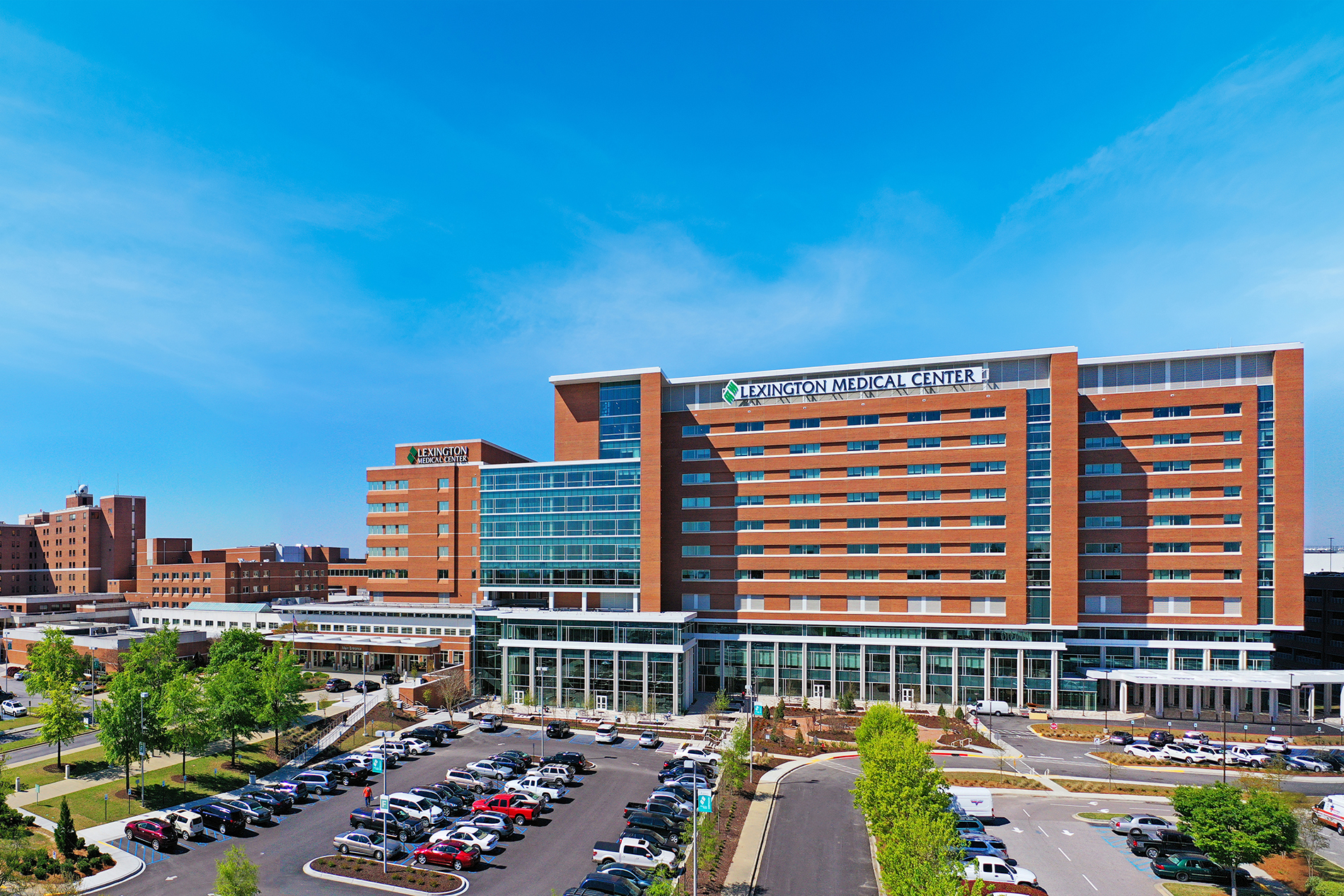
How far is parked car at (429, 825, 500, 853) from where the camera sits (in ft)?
151

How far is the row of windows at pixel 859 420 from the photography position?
3452 inches

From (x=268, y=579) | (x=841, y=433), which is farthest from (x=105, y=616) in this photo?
(x=841, y=433)

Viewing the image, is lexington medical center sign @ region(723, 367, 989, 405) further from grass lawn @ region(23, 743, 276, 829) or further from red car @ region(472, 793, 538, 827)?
grass lawn @ region(23, 743, 276, 829)

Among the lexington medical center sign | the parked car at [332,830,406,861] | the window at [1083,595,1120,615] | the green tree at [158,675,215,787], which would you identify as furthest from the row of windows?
the parked car at [332,830,406,861]

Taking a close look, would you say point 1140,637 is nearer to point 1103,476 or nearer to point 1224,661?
point 1224,661

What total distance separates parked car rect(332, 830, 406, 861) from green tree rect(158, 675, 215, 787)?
2134 cm

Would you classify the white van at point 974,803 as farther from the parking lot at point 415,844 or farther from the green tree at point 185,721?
the green tree at point 185,721

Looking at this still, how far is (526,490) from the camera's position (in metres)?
93.9

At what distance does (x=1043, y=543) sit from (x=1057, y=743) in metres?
23.4

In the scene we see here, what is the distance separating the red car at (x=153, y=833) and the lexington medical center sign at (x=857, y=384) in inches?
2773

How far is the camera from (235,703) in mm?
62594

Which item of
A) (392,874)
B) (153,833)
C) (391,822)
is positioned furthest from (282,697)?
(392,874)

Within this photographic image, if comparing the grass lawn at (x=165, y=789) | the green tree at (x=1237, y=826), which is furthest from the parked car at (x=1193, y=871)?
the grass lawn at (x=165, y=789)

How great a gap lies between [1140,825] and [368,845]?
166ft
